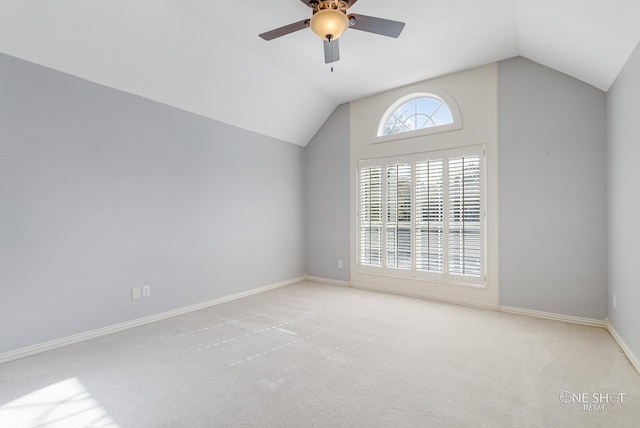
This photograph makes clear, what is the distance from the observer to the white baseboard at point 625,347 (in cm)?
225

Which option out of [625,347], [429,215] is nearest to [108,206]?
[429,215]

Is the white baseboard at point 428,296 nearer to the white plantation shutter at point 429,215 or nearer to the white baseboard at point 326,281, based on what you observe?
the white baseboard at point 326,281

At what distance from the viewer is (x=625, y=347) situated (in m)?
2.51

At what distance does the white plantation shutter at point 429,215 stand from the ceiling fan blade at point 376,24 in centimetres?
211

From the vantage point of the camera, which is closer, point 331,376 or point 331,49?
point 331,376

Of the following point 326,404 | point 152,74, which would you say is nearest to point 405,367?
point 326,404

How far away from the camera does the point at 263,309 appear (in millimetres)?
3725

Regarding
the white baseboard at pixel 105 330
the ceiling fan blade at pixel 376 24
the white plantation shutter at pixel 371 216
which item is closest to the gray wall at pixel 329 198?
the white plantation shutter at pixel 371 216

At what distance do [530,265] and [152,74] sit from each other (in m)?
4.59

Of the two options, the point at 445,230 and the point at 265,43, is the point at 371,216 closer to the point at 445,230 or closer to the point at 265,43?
the point at 445,230

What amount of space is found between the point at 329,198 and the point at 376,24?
3.09 meters

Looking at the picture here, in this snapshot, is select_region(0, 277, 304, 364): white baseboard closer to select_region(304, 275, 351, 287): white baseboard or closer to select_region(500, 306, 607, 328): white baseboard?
select_region(304, 275, 351, 287): white baseboard

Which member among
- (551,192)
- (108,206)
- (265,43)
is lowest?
(108,206)

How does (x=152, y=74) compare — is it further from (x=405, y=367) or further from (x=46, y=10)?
(x=405, y=367)
